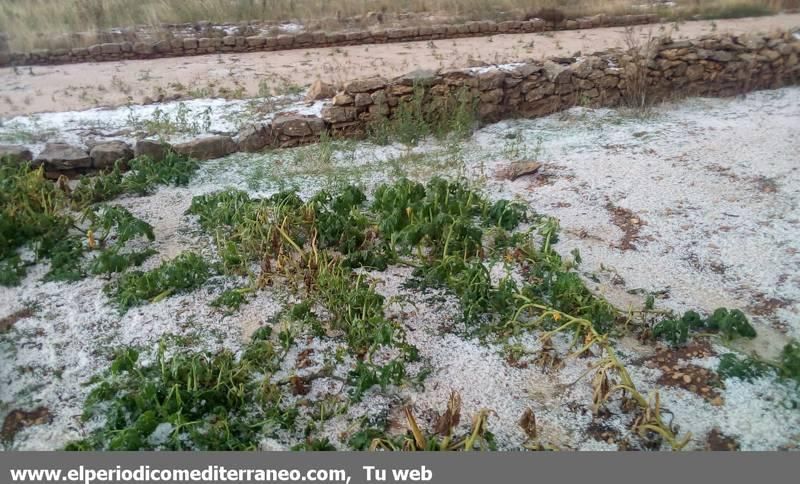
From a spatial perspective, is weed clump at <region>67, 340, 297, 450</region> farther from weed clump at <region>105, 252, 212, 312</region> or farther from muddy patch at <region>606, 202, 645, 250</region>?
muddy patch at <region>606, 202, 645, 250</region>

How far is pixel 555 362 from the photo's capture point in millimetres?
3336

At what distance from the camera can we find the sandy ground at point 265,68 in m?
8.17

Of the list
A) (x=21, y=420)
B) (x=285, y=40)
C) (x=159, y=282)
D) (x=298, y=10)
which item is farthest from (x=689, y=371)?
(x=298, y=10)

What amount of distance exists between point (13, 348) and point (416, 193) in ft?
8.62

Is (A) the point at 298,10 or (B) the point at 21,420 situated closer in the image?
(B) the point at 21,420

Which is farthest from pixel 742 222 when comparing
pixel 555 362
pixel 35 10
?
pixel 35 10

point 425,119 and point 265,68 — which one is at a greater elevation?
point 265,68

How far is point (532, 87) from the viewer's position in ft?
23.1

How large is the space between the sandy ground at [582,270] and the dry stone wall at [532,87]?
27 centimetres

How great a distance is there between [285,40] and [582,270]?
8221 millimetres

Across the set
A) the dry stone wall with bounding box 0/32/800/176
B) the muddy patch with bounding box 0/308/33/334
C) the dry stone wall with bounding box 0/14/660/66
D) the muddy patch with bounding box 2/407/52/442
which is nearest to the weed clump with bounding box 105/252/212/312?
the muddy patch with bounding box 0/308/33/334

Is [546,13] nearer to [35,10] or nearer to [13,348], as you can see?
[35,10]

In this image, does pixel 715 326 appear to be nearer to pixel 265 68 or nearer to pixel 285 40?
pixel 265 68

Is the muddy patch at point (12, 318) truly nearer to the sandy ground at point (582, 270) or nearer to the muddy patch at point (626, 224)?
the sandy ground at point (582, 270)
